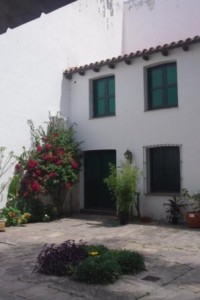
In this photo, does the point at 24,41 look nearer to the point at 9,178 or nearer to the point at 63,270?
the point at 9,178

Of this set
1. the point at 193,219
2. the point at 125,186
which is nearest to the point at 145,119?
A: the point at 125,186

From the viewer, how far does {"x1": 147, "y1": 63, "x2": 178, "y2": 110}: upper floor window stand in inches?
475

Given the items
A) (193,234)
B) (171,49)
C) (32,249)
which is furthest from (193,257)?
(171,49)

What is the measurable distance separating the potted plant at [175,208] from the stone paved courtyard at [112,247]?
429 mm

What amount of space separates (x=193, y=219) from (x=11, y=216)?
17.1ft

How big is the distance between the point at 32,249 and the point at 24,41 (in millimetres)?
7548

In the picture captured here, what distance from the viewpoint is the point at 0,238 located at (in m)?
9.85

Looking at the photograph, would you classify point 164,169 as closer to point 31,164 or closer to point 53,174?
point 53,174

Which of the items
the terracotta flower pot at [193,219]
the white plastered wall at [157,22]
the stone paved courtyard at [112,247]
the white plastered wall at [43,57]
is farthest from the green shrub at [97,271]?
the white plastered wall at [157,22]

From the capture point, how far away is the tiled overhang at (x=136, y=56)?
1133cm

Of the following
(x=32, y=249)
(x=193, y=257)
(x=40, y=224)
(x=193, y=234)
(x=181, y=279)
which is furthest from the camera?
(x=40, y=224)

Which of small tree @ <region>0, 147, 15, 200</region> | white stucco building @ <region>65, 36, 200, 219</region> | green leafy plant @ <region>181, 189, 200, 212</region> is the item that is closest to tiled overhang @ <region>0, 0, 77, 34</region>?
green leafy plant @ <region>181, 189, 200, 212</region>

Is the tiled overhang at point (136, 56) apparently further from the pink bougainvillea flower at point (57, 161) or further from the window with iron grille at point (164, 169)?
the pink bougainvillea flower at point (57, 161)

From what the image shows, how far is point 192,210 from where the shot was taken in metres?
11.1
